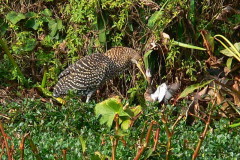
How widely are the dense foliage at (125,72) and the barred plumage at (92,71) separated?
9.1 inches

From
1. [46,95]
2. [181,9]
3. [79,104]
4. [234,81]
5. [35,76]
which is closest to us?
[79,104]

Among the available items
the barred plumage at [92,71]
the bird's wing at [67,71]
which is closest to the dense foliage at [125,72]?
the barred plumage at [92,71]

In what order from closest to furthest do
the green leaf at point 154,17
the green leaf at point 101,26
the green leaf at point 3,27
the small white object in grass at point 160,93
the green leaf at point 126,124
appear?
the green leaf at point 126,124, the small white object in grass at point 160,93, the green leaf at point 154,17, the green leaf at point 101,26, the green leaf at point 3,27

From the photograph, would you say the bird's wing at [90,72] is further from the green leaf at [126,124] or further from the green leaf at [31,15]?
the green leaf at [126,124]

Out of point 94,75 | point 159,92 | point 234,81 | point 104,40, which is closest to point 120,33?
point 104,40

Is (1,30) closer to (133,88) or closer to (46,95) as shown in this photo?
(46,95)

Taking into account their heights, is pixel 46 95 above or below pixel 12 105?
below

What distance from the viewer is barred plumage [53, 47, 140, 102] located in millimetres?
7945

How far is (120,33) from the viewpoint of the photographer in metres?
8.44

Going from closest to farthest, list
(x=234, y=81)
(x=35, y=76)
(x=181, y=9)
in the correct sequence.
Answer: (x=234, y=81) → (x=181, y=9) → (x=35, y=76)

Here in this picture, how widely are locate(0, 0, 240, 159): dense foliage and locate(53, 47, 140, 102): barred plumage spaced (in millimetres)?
231

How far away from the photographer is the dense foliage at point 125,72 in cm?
631

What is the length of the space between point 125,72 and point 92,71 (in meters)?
0.79

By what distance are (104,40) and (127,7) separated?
0.57 m
